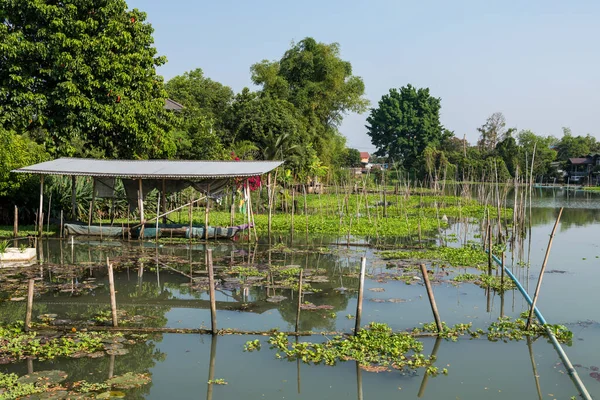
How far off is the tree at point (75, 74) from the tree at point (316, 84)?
1659 centimetres

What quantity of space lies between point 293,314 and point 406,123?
5298 centimetres

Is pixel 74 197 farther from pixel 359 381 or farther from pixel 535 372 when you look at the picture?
pixel 535 372

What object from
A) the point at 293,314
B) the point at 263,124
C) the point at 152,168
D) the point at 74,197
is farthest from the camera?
the point at 263,124

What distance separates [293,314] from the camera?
9195mm

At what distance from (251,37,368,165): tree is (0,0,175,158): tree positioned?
1659cm

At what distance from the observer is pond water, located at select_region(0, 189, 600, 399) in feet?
21.8

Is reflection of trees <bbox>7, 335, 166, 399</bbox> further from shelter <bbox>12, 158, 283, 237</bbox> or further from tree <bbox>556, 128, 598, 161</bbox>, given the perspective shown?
tree <bbox>556, 128, 598, 161</bbox>

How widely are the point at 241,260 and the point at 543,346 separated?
24.0ft

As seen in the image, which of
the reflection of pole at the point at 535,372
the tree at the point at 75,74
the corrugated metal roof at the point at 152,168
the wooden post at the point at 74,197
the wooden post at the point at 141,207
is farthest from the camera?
the tree at the point at 75,74

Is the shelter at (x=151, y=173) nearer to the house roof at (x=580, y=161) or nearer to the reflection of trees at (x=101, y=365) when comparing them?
the reflection of trees at (x=101, y=365)

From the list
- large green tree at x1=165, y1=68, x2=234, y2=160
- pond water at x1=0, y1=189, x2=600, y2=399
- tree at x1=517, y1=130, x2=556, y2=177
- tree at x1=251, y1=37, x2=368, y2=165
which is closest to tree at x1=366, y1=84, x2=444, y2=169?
tree at x1=517, y1=130, x2=556, y2=177

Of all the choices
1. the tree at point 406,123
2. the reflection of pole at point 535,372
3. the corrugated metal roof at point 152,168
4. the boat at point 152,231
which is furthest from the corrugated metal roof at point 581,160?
the reflection of pole at point 535,372

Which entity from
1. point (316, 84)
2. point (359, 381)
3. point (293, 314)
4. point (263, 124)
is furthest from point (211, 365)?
point (316, 84)

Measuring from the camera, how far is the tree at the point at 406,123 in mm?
59844
